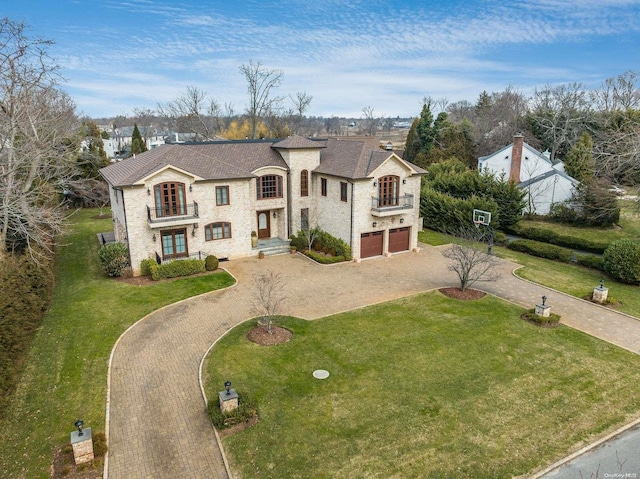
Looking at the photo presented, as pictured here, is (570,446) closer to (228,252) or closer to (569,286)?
(569,286)

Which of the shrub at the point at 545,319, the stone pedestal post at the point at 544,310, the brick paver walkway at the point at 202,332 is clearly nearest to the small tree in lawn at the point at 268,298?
the brick paver walkway at the point at 202,332

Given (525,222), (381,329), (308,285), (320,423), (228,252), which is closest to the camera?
(320,423)

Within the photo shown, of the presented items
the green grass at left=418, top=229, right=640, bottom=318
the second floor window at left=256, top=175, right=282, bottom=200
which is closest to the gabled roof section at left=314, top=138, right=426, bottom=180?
the second floor window at left=256, top=175, right=282, bottom=200

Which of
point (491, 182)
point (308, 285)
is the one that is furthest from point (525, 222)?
point (308, 285)

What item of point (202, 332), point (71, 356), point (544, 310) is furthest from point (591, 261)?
point (71, 356)

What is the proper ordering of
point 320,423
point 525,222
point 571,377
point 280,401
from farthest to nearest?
point 525,222
point 571,377
point 280,401
point 320,423

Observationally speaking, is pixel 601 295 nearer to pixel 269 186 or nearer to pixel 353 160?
pixel 353 160
